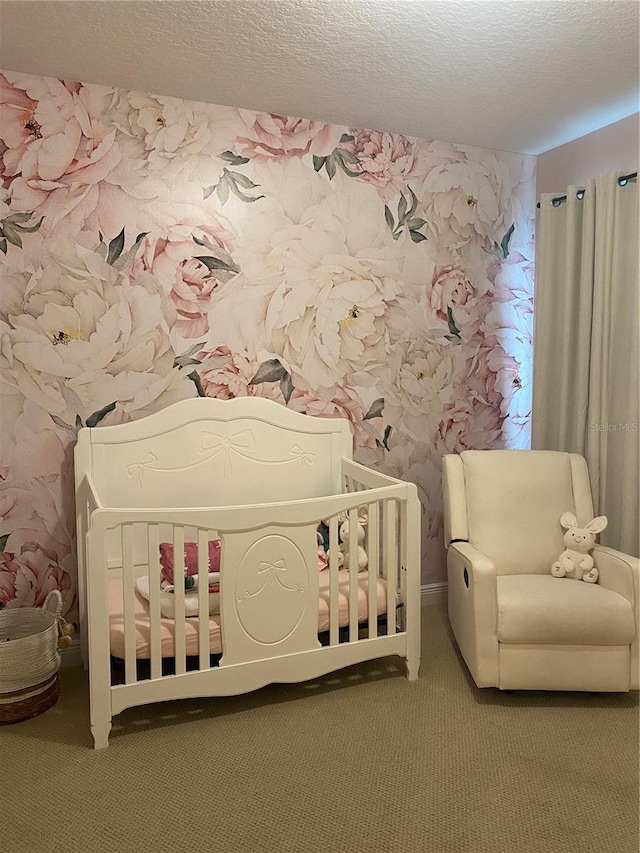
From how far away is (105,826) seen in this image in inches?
70.0

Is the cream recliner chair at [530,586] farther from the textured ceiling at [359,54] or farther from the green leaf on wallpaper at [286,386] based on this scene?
the textured ceiling at [359,54]

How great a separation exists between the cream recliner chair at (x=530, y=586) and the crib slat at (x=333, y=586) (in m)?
0.50

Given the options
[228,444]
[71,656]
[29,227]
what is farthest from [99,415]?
[71,656]

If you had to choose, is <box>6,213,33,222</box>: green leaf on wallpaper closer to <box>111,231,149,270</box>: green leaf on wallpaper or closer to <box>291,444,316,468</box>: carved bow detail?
<box>111,231,149,270</box>: green leaf on wallpaper

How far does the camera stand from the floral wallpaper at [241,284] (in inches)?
104

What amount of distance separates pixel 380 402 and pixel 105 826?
2119 millimetres

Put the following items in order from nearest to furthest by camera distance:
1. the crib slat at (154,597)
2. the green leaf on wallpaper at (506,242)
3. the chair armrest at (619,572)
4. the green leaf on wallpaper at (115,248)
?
the crib slat at (154,597) < the chair armrest at (619,572) < the green leaf on wallpaper at (115,248) < the green leaf on wallpaper at (506,242)

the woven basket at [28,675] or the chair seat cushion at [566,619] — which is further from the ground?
the chair seat cushion at [566,619]

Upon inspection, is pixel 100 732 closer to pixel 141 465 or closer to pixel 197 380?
pixel 141 465

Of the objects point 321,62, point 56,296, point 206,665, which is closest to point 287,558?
point 206,665

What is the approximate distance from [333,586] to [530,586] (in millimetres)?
763

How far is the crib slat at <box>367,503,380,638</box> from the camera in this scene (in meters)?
2.52

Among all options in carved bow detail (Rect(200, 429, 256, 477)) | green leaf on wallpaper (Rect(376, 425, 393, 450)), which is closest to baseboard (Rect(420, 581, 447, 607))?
green leaf on wallpaper (Rect(376, 425, 393, 450))

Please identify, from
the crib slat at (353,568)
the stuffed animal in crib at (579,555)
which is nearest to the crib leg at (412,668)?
the crib slat at (353,568)
